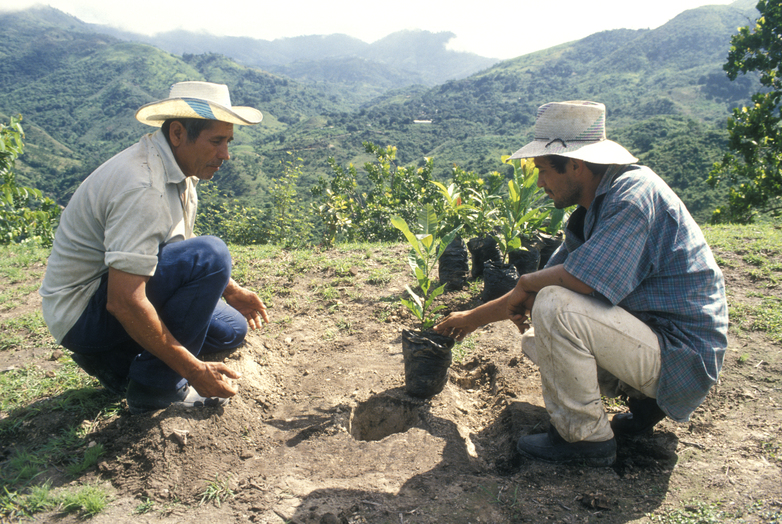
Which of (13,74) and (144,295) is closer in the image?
(144,295)

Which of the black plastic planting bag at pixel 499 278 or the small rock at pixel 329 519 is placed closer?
the small rock at pixel 329 519

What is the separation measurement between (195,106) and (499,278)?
2.82 m

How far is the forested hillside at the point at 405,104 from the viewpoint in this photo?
56.2 m

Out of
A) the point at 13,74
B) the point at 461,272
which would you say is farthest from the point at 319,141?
the point at 13,74

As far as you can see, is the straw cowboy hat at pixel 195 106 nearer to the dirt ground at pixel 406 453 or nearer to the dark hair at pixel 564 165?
the dirt ground at pixel 406 453

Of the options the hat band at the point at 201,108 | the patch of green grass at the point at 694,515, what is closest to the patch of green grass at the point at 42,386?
the hat band at the point at 201,108

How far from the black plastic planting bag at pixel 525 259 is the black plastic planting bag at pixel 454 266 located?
0.49 meters

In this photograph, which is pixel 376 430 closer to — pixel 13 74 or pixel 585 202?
pixel 585 202

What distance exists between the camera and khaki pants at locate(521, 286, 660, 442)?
6.24 ft

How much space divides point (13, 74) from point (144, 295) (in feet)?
600

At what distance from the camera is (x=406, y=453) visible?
2207 mm

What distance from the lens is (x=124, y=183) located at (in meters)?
1.98

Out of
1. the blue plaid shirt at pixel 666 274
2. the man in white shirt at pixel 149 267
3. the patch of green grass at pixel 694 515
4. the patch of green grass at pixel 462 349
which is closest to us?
the patch of green grass at pixel 694 515

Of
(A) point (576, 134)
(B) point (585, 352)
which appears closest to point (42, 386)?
(B) point (585, 352)
